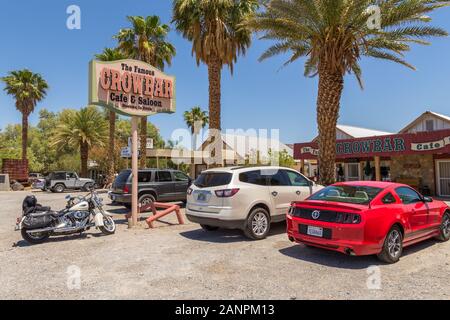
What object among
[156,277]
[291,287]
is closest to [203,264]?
[156,277]

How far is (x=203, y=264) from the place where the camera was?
20.2ft

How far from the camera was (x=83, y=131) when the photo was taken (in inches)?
1332

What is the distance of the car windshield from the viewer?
242 inches

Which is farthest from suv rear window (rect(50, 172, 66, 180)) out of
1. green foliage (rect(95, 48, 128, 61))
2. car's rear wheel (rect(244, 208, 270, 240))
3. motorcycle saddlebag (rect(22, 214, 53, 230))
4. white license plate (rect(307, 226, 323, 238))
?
white license plate (rect(307, 226, 323, 238))

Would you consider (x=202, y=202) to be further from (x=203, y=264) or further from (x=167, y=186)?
(x=167, y=186)

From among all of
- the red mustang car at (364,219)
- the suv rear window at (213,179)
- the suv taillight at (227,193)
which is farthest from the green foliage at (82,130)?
the red mustang car at (364,219)

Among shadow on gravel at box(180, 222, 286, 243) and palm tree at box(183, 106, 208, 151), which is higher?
palm tree at box(183, 106, 208, 151)

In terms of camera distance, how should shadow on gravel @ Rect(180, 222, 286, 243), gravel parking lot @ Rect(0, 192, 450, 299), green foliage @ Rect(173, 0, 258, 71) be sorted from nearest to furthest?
gravel parking lot @ Rect(0, 192, 450, 299)
shadow on gravel @ Rect(180, 222, 286, 243)
green foliage @ Rect(173, 0, 258, 71)

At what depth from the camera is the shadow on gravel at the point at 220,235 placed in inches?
325

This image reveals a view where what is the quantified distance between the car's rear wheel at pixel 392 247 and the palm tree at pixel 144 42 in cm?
2041

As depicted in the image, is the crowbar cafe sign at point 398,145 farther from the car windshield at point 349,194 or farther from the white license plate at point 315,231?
the white license plate at point 315,231

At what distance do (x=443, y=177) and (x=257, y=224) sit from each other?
16119 millimetres

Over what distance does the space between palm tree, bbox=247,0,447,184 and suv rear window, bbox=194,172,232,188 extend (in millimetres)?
6437

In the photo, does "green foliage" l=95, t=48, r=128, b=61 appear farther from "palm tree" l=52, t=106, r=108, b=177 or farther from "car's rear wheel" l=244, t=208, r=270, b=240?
"car's rear wheel" l=244, t=208, r=270, b=240
